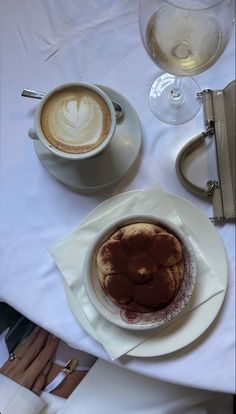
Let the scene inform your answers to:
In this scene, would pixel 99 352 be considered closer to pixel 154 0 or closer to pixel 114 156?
pixel 114 156

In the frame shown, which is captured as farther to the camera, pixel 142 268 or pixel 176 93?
pixel 176 93

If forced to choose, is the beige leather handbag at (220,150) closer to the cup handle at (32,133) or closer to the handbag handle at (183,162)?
the handbag handle at (183,162)

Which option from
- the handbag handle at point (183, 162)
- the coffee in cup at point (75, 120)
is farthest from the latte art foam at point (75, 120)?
the handbag handle at point (183, 162)

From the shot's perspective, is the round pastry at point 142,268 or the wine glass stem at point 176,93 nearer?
the round pastry at point 142,268

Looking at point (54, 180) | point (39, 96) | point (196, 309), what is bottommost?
point (196, 309)

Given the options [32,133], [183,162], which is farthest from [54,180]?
[183,162]

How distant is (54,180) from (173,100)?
200 millimetres

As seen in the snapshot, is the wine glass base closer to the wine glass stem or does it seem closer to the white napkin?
the wine glass stem

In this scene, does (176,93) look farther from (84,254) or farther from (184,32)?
(84,254)

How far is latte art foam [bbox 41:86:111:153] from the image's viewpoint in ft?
1.86

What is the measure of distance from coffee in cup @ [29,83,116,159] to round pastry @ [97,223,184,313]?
4.7 inches

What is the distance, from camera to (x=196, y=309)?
564 mm

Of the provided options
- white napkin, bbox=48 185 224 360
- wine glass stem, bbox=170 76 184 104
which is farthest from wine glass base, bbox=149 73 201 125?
white napkin, bbox=48 185 224 360

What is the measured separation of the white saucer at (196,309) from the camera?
1.83 ft
